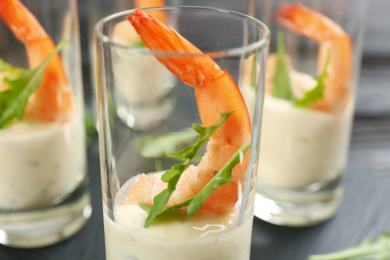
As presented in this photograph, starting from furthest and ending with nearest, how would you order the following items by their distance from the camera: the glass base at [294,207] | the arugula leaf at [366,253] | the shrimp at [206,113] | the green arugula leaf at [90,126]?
the green arugula leaf at [90,126]
the glass base at [294,207]
the arugula leaf at [366,253]
the shrimp at [206,113]

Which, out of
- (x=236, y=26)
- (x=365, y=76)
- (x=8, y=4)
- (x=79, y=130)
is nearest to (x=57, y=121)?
(x=79, y=130)

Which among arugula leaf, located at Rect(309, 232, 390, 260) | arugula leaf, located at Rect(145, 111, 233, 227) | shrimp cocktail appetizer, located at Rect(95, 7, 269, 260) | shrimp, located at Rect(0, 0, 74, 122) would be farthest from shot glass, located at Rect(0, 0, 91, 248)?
arugula leaf, located at Rect(309, 232, 390, 260)

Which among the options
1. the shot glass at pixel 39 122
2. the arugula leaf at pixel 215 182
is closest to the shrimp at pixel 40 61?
the shot glass at pixel 39 122

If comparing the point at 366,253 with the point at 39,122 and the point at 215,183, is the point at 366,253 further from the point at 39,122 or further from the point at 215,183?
the point at 39,122

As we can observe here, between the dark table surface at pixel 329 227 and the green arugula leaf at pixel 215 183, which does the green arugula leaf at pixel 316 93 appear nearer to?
the dark table surface at pixel 329 227

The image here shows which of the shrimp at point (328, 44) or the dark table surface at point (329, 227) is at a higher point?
the shrimp at point (328, 44)

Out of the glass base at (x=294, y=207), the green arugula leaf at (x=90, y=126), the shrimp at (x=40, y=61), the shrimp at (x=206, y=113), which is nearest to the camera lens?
the shrimp at (x=206, y=113)

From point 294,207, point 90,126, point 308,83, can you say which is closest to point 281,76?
point 308,83
